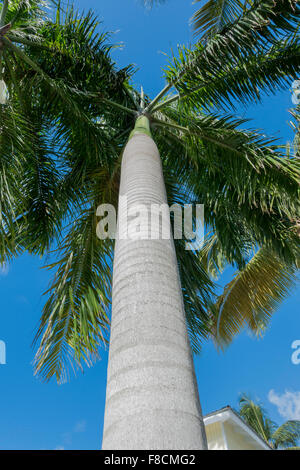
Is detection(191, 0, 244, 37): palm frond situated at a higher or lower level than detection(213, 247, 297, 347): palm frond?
higher

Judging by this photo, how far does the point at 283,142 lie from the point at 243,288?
568cm

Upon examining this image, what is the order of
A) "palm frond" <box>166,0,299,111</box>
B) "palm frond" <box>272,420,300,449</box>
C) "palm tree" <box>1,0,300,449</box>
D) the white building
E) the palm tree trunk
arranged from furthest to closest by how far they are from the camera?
"palm frond" <box>272,420,300,449</box>
the white building
"palm tree" <box>1,0,300,449</box>
"palm frond" <box>166,0,299,111</box>
the palm tree trunk

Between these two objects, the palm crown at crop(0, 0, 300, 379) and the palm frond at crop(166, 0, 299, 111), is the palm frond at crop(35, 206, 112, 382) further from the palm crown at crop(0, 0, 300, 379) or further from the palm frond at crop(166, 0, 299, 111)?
the palm frond at crop(166, 0, 299, 111)

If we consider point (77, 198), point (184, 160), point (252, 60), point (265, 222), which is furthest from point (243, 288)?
point (252, 60)

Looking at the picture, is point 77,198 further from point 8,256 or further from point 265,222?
point 265,222

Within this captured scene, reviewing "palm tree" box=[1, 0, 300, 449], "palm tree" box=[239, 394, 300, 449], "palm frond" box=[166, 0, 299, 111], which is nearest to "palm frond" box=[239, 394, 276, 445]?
"palm tree" box=[239, 394, 300, 449]

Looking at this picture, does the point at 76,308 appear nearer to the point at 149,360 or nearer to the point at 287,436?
the point at 149,360

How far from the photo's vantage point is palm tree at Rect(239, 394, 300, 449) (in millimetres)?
20219

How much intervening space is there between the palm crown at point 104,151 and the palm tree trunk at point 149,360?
9.49 ft

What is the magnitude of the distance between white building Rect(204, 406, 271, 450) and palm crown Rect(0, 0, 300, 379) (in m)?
3.72

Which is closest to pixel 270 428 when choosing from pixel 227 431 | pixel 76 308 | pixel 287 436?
pixel 287 436

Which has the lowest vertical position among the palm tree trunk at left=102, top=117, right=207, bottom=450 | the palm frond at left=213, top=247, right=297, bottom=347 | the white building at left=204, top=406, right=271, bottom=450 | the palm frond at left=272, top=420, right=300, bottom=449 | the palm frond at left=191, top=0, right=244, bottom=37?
the palm tree trunk at left=102, top=117, right=207, bottom=450

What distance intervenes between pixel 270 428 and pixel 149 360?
2213 centimetres

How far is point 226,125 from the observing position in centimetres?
675
